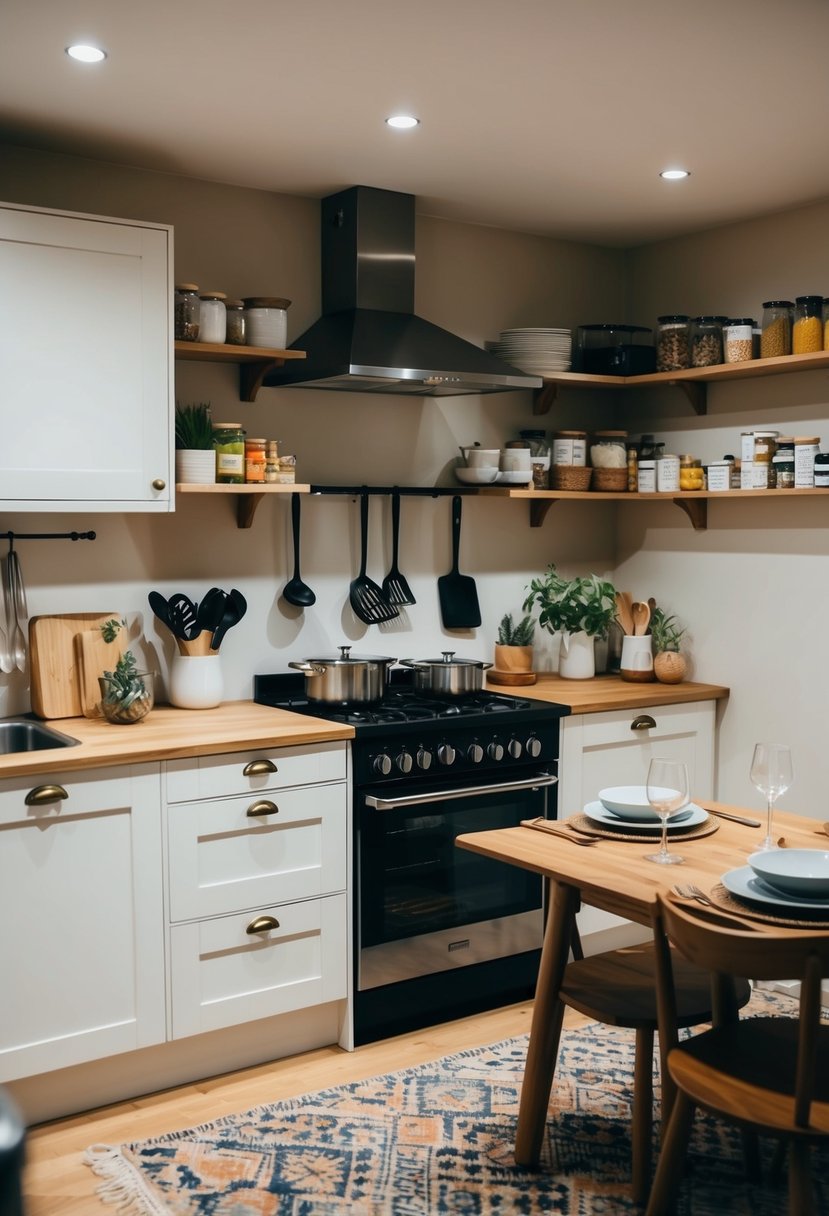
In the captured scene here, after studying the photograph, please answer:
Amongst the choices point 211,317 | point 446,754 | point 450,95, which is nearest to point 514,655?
point 446,754

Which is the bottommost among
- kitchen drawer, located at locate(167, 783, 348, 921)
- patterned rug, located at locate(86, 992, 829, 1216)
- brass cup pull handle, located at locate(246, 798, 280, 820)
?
patterned rug, located at locate(86, 992, 829, 1216)

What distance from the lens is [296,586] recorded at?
387 centimetres

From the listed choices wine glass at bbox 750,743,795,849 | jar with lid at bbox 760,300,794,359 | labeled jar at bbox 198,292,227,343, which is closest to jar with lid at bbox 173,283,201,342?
labeled jar at bbox 198,292,227,343

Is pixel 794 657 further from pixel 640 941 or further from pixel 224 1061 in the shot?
pixel 224 1061

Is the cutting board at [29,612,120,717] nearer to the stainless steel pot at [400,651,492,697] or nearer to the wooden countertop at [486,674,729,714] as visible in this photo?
the stainless steel pot at [400,651,492,697]

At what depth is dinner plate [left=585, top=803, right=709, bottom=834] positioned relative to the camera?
2.58m

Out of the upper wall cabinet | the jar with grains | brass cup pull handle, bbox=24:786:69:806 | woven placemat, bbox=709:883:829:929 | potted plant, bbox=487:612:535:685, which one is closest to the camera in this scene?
woven placemat, bbox=709:883:829:929

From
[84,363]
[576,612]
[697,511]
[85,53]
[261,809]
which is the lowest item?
[261,809]

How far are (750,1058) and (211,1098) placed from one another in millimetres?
1511

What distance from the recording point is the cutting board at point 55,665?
334cm

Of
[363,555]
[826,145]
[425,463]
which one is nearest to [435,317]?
[425,463]

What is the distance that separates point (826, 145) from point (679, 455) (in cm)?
134

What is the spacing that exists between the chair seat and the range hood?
201 cm

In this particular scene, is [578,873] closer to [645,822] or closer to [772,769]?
[645,822]
